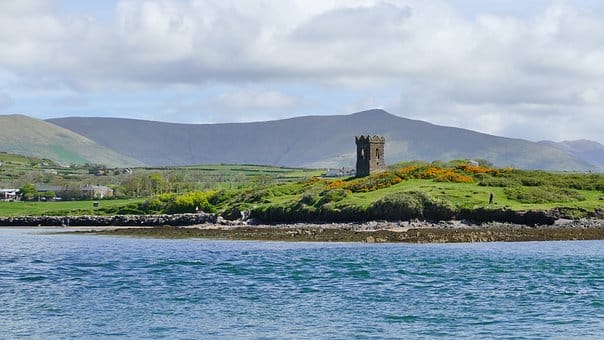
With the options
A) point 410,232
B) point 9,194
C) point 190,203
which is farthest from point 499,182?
point 9,194

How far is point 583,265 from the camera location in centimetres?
4297

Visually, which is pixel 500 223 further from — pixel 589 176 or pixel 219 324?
pixel 219 324

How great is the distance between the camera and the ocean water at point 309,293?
26703mm

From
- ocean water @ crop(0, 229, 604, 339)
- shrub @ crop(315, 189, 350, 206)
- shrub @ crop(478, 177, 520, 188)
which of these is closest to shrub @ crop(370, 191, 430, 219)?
shrub @ crop(315, 189, 350, 206)

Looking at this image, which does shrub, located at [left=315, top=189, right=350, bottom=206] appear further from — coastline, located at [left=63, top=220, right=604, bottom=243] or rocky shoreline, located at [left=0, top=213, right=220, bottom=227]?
rocky shoreline, located at [left=0, top=213, right=220, bottom=227]

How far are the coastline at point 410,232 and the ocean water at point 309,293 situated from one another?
18.7 feet

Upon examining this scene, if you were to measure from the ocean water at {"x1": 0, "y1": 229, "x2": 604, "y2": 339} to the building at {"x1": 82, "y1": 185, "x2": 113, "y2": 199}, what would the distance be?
10716 centimetres

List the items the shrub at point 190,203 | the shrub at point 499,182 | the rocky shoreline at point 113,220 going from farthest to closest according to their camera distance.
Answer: the shrub at point 190,203 → the rocky shoreline at point 113,220 → the shrub at point 499,182

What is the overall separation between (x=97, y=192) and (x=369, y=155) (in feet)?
256

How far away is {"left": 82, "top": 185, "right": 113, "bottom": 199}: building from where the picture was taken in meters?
161

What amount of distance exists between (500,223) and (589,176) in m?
22.4

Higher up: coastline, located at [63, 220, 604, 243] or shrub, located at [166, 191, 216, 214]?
shrub, located at [166, 191, 216, 214]

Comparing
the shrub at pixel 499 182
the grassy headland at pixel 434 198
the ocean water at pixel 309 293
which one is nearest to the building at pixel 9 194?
the grassy headland at pixel 434 198

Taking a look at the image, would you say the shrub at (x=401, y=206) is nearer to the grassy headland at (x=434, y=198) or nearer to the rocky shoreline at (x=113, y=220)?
the grassy headland at (x=434, y=198)
